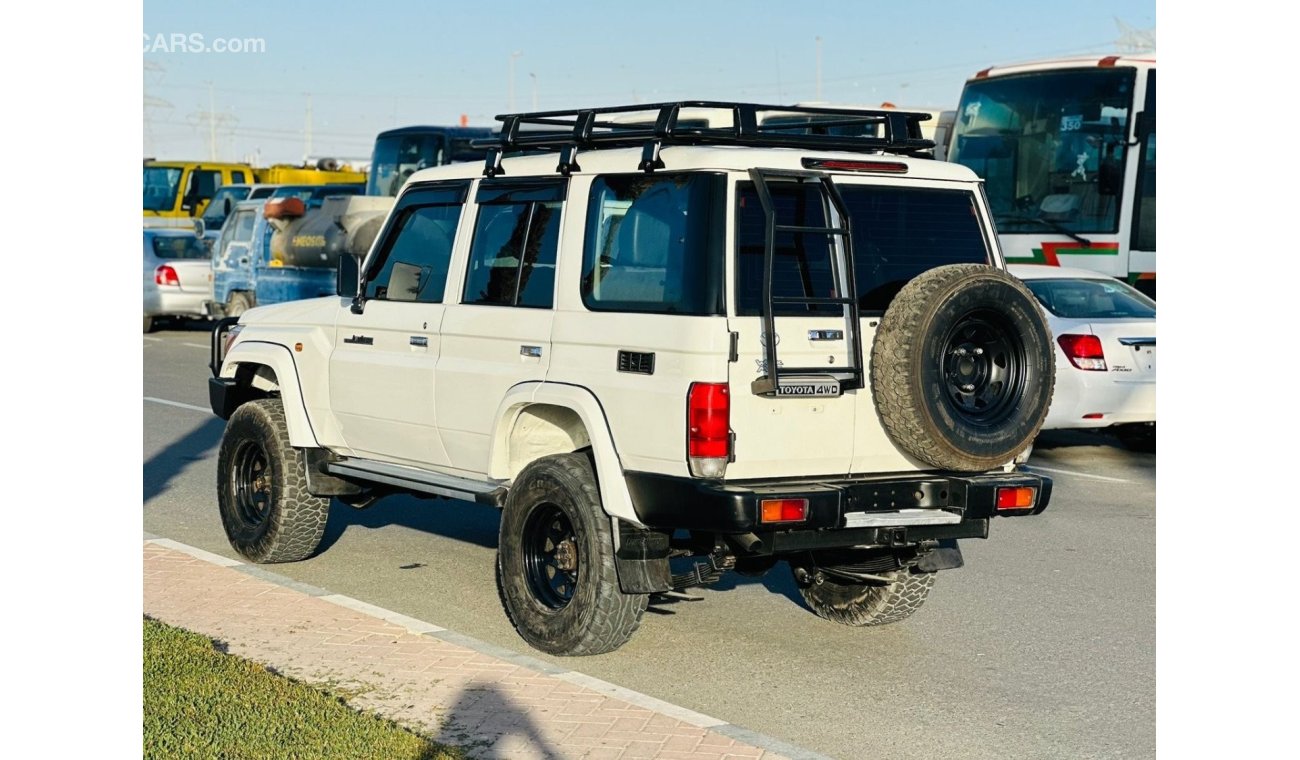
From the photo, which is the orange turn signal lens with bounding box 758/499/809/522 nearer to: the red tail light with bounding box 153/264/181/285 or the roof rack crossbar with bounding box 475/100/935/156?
the roof rack crossbar with bounding box 475/100/935/156

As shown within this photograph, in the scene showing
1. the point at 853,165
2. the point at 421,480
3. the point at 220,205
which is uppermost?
the point at 220,205

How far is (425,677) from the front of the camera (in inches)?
258

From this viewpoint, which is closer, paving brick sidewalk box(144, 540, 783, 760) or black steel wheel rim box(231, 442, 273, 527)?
paving brick sidewalk box(144, 540, 783, 760)

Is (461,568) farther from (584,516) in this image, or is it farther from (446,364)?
(584,516)

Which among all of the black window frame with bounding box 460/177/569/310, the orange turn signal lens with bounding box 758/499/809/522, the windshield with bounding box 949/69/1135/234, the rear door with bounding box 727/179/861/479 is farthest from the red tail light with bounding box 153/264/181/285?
the orange turn signal lens with bounding box 758/499/809/522

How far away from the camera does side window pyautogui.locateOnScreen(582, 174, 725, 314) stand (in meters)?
6.57

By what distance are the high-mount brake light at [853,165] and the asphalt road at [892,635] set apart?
2092 millimetres

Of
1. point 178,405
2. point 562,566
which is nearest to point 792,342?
point 562,566

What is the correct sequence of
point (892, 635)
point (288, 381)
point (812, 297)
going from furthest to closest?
point (288, 381) < point (892, 635) < point (812, 297)

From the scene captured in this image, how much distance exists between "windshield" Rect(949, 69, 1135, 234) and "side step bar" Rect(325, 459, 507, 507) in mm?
11434

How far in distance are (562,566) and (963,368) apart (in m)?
1.88

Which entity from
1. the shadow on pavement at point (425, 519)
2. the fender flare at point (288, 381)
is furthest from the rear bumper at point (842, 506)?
the shadow on pavement at point (425, 519)

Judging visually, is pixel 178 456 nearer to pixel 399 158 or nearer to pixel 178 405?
pixel 178 405

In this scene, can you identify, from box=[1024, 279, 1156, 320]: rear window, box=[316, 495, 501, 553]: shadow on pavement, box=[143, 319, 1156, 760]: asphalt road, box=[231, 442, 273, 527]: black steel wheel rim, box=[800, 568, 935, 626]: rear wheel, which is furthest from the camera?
box=[1024, 279, 1156, 320]: rear window
